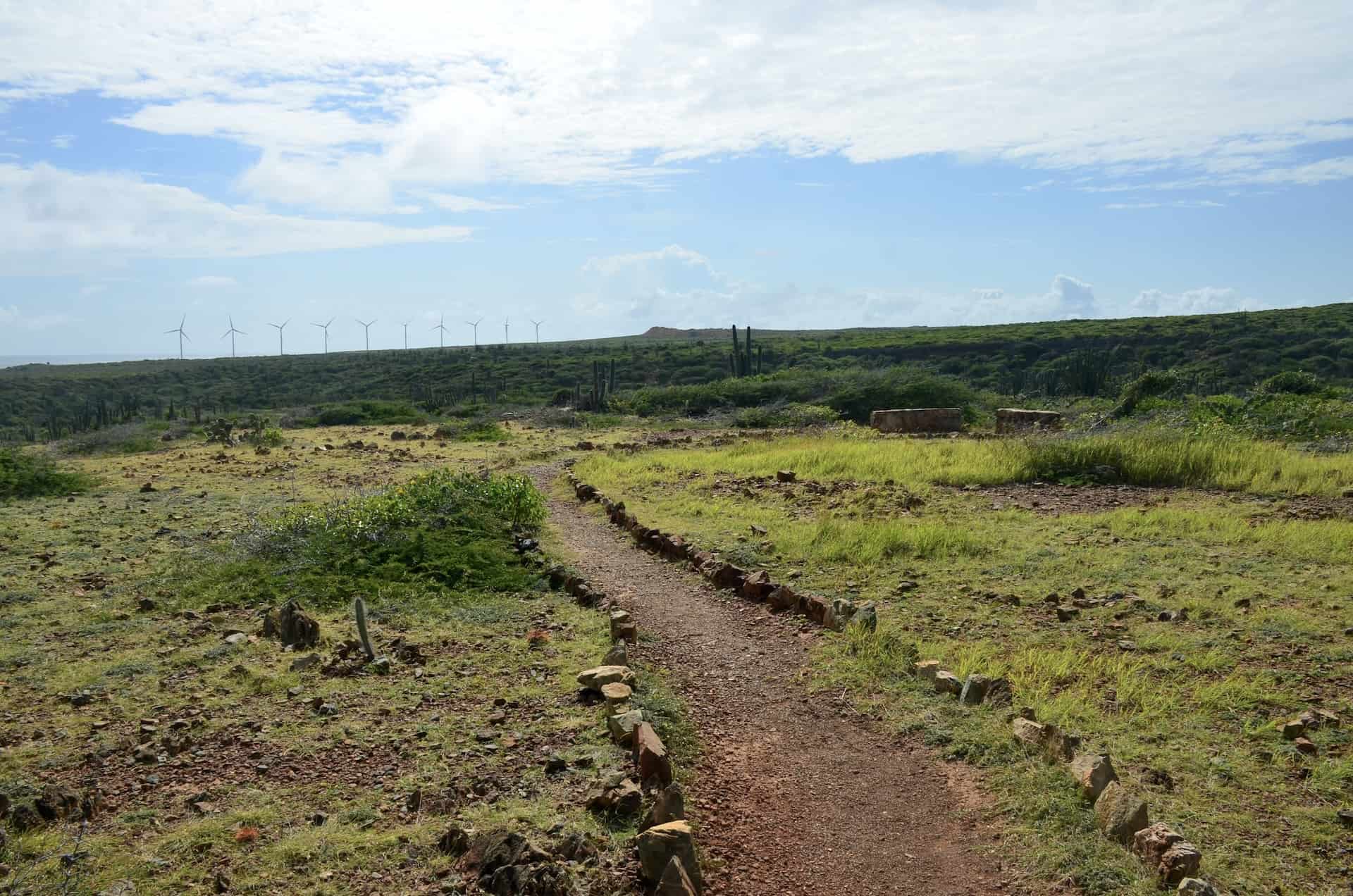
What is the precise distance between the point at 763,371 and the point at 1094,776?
5218 cm

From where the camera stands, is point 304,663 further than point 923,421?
No

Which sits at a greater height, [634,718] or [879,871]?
[634,718]

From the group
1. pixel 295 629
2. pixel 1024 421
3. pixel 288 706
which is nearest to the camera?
pixel 288 706

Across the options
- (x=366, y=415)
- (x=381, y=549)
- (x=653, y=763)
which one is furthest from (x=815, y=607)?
(x=366, y=415)

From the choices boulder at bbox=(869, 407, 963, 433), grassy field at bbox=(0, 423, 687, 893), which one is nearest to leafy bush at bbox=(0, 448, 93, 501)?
grassy field at bbox=(0, 423, 687, 893)

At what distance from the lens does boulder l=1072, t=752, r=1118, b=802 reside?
4938 millimetres

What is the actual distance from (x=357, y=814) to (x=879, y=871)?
2.50 meters

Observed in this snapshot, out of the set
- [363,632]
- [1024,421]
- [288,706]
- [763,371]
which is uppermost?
[763,371]

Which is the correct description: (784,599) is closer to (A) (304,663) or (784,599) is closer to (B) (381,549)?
(A) (304,663)

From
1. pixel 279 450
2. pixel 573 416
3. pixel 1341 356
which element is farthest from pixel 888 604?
pixel 1341 356

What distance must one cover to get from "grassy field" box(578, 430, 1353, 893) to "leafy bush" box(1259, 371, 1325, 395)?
34.9 feet

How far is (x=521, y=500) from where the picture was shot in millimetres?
12602

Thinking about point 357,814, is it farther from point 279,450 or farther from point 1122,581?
point 279,450

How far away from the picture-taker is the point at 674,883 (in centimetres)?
411
